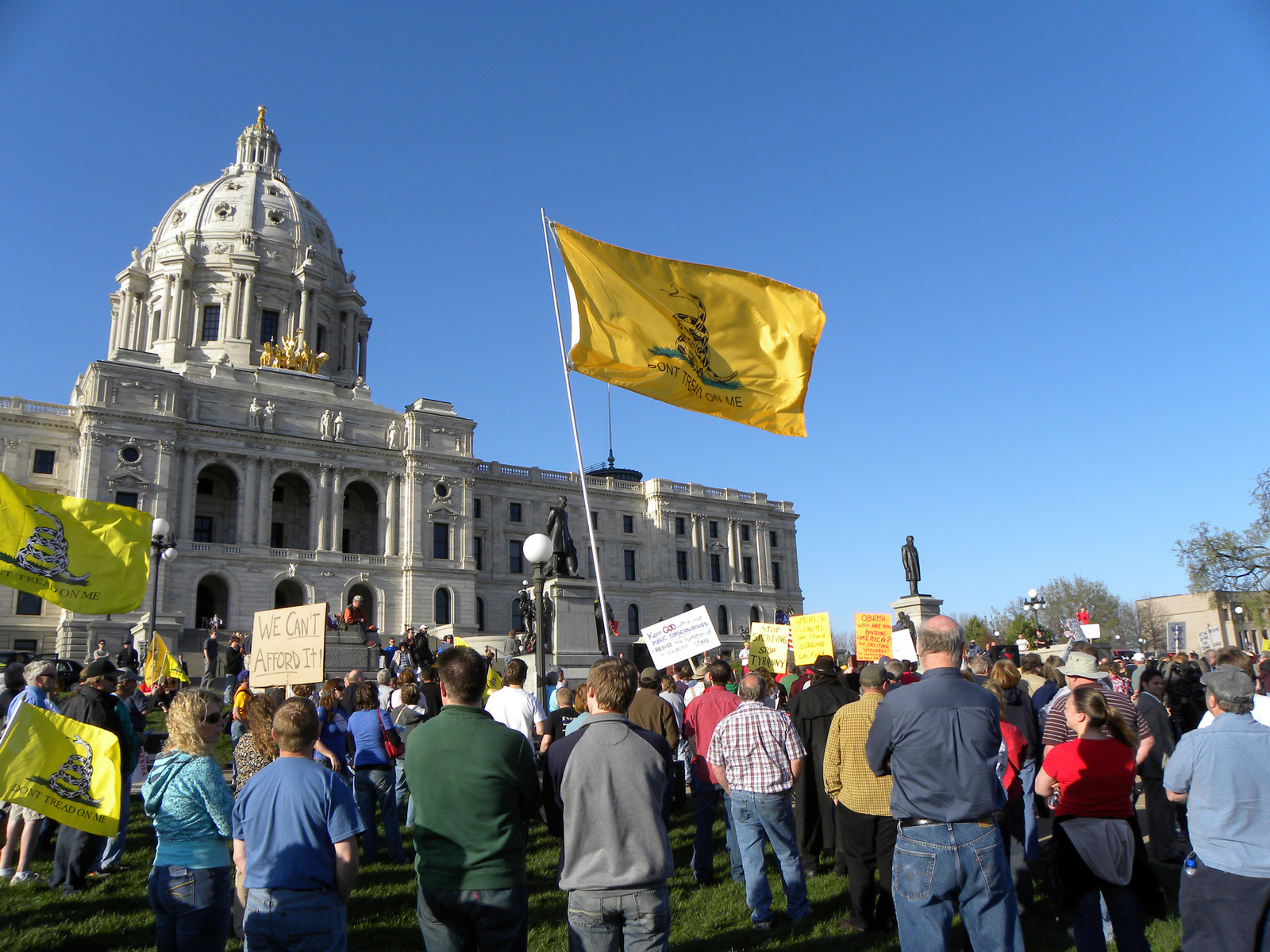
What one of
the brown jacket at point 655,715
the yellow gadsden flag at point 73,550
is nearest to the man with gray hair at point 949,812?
the brown jacket at point 655,715

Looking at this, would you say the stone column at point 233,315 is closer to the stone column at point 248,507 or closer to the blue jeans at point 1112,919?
the stone column at point 248,507

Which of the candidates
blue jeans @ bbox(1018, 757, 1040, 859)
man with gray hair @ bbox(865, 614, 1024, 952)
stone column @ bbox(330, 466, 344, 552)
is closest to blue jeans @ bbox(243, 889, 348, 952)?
man with gray hair @ bbox(865, 614, 1024, 952)

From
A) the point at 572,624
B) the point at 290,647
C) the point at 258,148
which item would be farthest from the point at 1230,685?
the point at 258,148

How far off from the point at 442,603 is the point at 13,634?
2214cm

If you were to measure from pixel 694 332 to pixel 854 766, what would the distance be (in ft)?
20.7

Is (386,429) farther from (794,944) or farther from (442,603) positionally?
(794,944)

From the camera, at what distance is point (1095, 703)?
18.0ft

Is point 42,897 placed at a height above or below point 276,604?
below

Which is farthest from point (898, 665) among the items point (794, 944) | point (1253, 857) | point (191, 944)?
point (191, 944)

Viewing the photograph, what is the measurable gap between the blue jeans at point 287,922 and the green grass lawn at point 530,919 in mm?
2787

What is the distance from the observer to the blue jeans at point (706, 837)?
8352mm

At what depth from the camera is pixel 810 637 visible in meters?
16.9

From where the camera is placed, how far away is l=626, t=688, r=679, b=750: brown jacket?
8766mm

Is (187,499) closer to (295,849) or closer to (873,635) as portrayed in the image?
(873,635)
